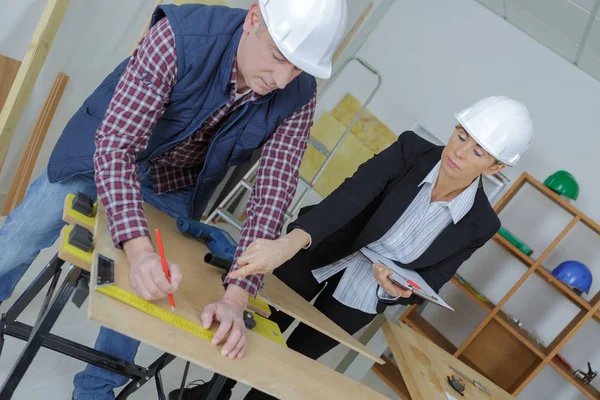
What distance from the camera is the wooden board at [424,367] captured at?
182 cm

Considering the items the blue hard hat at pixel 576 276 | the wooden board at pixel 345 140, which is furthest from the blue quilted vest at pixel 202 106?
the wooden board at pixel 345 140

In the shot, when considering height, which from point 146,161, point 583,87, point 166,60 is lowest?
point 146,161

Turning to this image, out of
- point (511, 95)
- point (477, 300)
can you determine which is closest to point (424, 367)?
point (477, 300)

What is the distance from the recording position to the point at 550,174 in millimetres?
3682

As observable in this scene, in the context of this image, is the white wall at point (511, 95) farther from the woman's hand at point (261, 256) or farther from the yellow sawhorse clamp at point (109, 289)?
the yellow sawhorse clamp at point (109, 289)

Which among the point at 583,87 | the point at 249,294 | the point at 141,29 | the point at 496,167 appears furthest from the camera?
the point at 583,87

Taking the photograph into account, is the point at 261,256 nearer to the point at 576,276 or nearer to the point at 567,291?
the point at 567,291

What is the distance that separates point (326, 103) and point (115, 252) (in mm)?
3451

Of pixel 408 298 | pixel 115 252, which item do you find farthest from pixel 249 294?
pixel 408 298

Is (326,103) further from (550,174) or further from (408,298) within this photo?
(408,298)

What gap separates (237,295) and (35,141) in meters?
1.52

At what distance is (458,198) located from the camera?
190 centimetres

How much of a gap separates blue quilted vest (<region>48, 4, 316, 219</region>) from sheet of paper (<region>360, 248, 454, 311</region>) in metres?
0.60

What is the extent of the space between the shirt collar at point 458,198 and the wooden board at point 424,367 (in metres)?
0.52
